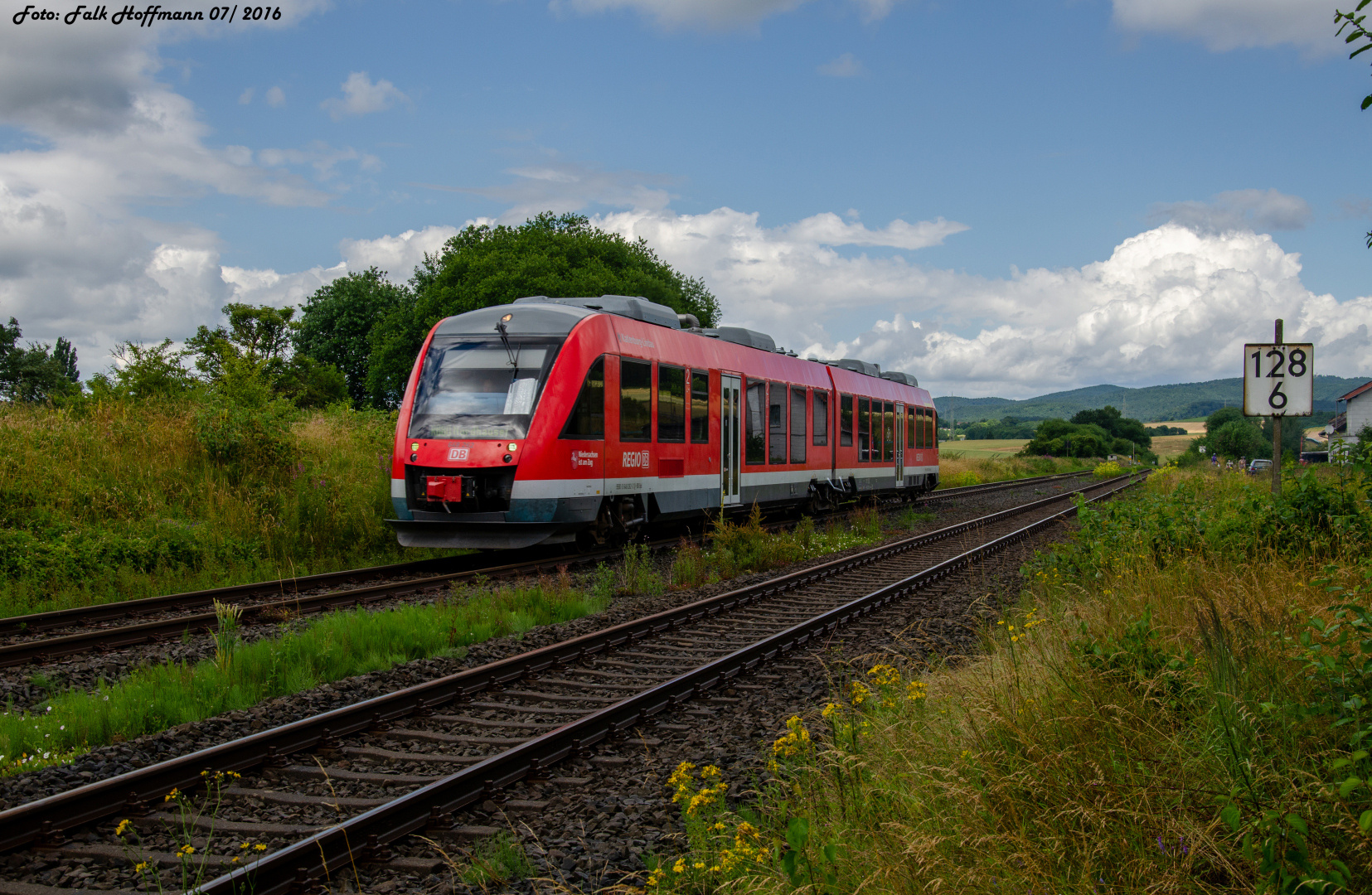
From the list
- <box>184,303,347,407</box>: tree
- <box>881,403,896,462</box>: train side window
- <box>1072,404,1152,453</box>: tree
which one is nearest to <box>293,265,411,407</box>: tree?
<box>184,303,347,407</box>: tree

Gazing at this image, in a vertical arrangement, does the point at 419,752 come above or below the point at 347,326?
below

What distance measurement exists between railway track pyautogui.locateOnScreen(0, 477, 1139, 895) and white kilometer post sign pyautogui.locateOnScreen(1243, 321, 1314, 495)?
5366 millimetres

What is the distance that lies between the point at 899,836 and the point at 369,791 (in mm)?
2754

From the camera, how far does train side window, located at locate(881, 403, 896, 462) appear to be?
24.9 metres

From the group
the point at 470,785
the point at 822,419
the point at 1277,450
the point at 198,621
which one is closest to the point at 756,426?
the point at 822,419

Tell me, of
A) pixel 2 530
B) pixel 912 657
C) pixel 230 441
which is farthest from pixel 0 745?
pixel 230 441

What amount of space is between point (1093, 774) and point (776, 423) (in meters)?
14.6

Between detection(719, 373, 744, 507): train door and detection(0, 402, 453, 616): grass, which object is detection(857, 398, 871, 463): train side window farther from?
detection(0, 402, 453, 616): grass

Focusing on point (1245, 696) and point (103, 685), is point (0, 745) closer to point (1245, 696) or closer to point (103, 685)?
point (103, 685)

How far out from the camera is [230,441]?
14.0 m

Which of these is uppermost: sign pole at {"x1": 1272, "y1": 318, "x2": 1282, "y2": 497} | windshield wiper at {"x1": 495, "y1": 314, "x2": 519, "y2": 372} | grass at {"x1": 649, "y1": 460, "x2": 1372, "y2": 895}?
windshield wiper at {"x1": 495, "y1": 314, "x2": 519, "y2": 372}

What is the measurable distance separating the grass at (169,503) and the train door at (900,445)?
15438mm

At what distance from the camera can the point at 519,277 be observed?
153 ft

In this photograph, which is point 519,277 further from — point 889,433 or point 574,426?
point 574,426
